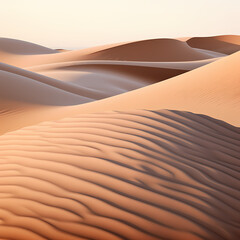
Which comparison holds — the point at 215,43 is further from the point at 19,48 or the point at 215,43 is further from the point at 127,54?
the point at 19,48

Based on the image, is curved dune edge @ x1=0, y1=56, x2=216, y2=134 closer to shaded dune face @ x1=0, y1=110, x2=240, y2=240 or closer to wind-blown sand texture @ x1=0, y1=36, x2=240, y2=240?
wind-blown sand texture @ x1=0, y1=36, x2=240, y2=240

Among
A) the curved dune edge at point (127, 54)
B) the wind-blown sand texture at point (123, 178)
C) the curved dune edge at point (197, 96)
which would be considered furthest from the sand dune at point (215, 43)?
the wind-blown sand texture at point (123, 178)

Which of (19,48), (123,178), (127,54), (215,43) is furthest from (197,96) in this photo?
(215,43)

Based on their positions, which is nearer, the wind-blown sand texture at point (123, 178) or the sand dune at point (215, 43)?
the wind-blown sand texture at point (123, 178)

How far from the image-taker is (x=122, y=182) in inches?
105

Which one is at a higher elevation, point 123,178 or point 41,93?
point 41,93

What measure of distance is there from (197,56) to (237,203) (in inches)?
1287

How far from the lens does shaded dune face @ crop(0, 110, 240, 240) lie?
229 cm

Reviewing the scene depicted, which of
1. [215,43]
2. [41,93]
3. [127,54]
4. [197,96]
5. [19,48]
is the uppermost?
[215,43]

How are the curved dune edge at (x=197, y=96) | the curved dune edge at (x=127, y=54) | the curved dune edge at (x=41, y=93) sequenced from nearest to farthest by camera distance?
the curved dune edge at (x=197, y=96), the curved dune edge at (x=41, y=93), the curved dune edge at (x=127, y=54)

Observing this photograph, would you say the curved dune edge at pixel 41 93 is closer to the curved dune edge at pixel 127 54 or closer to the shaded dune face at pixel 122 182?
the shaded dune face at pixel 122 182

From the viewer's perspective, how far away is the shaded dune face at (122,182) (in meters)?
2.29

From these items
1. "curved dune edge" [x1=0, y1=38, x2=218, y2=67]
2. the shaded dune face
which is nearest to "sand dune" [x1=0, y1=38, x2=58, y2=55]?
"curved dune edge" [x1=0, y1=38, x2=218, y2=67]

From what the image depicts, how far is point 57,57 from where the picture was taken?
104ft
